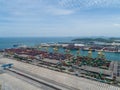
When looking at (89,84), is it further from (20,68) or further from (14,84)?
(20,68)

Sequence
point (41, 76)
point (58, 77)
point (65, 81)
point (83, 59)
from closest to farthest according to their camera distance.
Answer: point (65, 81), point (58, 77), point (41, 76), point (83, 59)

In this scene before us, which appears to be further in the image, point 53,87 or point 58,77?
point 58,77

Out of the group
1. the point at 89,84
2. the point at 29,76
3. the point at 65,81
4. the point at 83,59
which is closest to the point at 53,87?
the point at 65,81

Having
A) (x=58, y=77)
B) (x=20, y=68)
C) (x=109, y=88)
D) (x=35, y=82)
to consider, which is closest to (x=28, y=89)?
(x=35, y=82)

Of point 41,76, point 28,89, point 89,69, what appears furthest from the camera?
point 89,69

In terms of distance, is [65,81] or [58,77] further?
[58,77]

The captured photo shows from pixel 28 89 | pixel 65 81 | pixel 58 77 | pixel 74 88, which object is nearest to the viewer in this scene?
pixel 28 89

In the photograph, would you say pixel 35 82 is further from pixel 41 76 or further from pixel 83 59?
pixel 83 59

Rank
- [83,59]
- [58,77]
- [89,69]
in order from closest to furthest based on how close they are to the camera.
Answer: [58,77] → [89,69] → [83,59]

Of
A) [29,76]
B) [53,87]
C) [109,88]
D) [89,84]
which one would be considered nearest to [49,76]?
[29,76]
